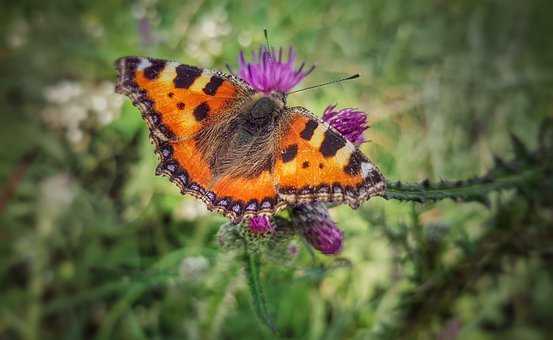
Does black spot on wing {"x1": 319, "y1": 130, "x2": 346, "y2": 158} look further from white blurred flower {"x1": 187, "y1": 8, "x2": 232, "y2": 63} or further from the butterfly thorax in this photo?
white blurred flower {"x1": 187, "y1": 8, "x2": 232, "y2": 63}

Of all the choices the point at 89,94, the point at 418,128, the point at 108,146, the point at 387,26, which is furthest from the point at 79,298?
the point at 387,26

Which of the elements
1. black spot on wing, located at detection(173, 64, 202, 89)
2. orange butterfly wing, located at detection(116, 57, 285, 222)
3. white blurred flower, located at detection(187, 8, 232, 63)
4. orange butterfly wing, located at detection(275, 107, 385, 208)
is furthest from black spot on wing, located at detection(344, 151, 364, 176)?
white blurred flower, located at detection(187, 8, 232, 63)

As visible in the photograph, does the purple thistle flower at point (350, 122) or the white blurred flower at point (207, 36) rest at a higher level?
the white blurred flower at point (207, 36)

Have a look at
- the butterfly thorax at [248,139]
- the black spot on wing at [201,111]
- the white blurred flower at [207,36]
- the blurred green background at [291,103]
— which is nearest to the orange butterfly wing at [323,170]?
the butterfly thorax at [248,139]

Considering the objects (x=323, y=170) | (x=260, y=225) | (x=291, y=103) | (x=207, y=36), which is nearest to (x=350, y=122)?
(x=323, y=170)

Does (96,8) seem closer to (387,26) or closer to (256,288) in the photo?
(387,26)

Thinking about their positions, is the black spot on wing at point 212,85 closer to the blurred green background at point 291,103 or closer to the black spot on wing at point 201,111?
the black spot on wing at point 201,111

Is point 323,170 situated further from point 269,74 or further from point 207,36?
point 207,36
